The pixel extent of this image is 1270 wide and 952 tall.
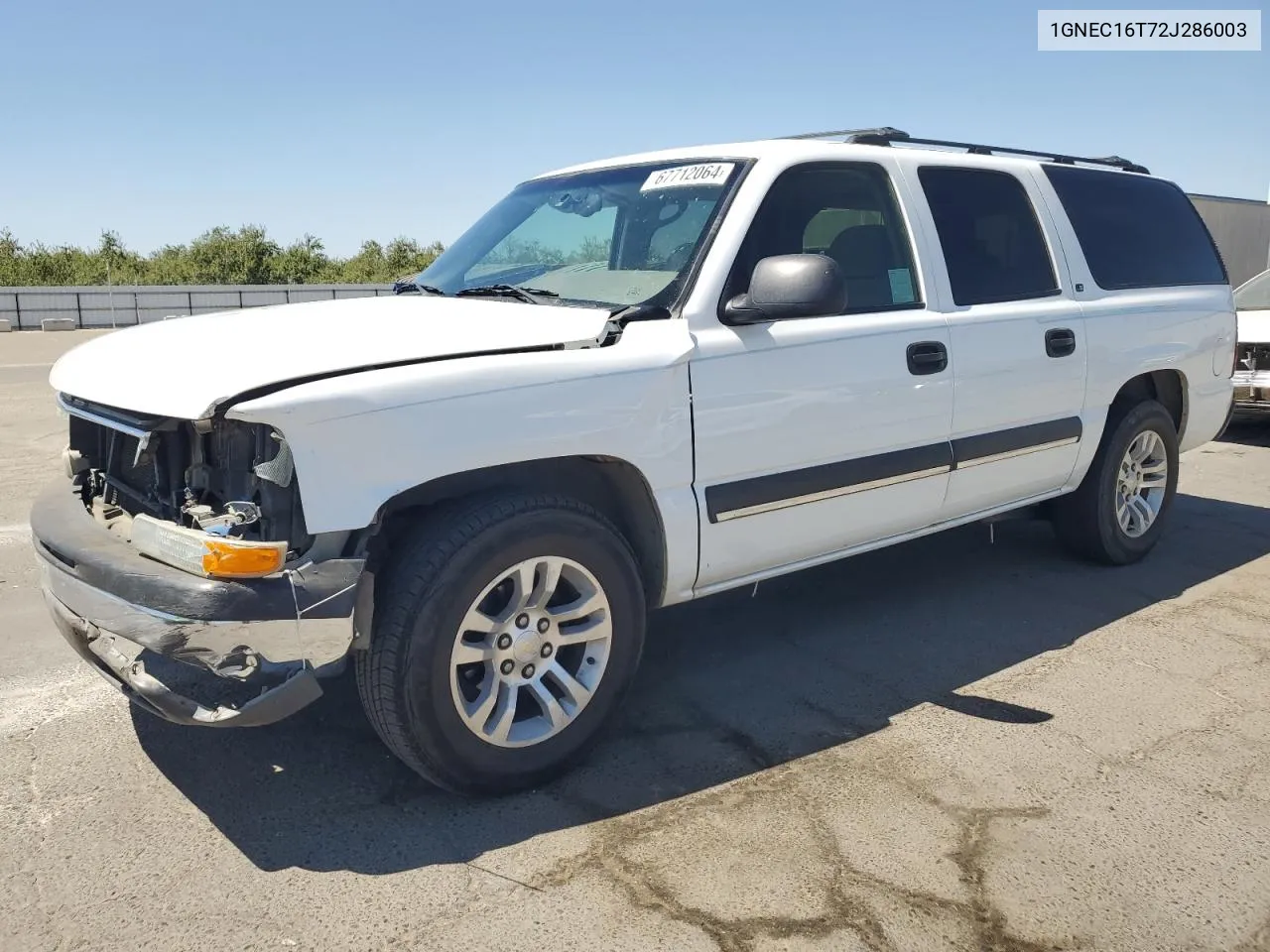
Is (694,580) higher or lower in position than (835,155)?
lower

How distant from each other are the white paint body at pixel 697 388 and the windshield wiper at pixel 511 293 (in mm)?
139

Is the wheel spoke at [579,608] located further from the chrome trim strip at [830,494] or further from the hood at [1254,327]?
the hood at [1254,327]

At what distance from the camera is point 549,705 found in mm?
2996

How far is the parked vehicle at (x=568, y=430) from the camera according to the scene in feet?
8.41

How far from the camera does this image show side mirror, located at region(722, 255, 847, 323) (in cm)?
313

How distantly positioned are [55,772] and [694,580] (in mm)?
2052

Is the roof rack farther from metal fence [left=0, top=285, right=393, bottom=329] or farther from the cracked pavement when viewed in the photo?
metal fence [left=0, top=285, right=393, bottom=329]

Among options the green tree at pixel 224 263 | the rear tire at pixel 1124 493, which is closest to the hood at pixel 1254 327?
the rear tire at pixel 1124 493

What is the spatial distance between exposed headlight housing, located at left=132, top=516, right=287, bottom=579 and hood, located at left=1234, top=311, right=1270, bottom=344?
8.72 meters

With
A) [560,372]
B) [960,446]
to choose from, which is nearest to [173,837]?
[560,372]

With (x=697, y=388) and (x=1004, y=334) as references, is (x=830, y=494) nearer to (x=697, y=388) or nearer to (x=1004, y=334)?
(x=697, y=388)

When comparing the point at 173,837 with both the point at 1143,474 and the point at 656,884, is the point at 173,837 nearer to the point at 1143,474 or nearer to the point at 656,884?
the point at 656,884

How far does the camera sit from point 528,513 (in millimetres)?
2822

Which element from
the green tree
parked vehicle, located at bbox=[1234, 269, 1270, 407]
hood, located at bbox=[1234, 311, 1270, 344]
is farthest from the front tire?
the green tree
